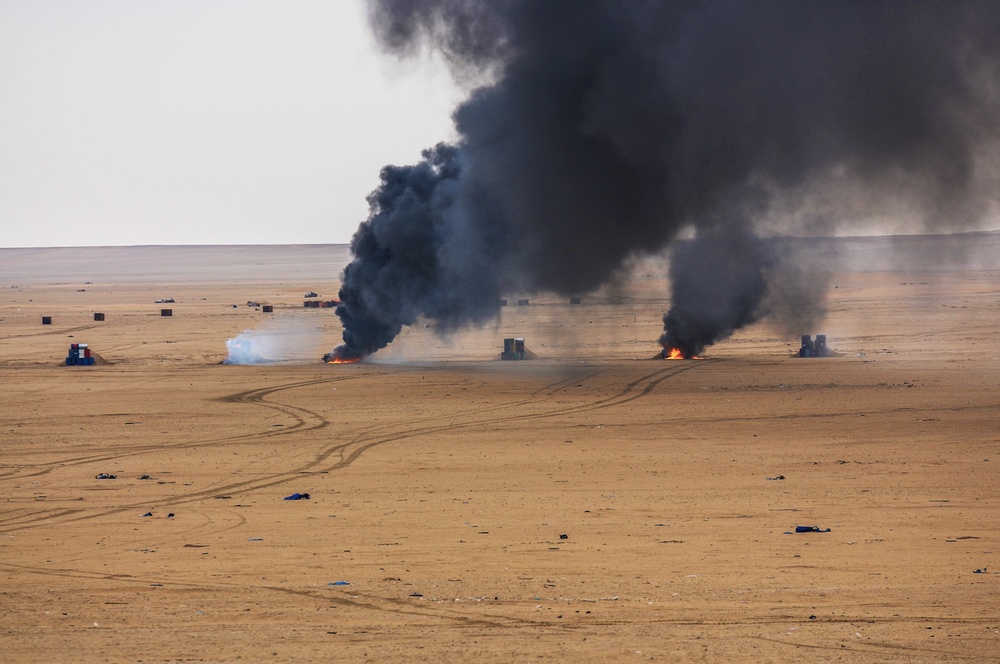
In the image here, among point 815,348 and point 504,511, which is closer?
point 504,511

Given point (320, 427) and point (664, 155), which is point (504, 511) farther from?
point (664, 155)

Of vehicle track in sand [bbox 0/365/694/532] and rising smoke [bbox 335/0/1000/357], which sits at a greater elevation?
rising smoke [bbox 335/0/1000/357]

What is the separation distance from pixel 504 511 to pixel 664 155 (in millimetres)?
27007

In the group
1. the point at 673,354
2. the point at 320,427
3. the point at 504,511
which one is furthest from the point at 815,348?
the point at 504,511

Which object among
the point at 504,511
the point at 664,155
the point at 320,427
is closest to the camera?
the point at 504,511

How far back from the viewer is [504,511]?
17516 mm

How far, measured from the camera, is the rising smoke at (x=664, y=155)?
40.5 m

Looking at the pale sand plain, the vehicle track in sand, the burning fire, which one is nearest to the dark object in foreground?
the pale sand plain

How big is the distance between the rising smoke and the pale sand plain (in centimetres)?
447

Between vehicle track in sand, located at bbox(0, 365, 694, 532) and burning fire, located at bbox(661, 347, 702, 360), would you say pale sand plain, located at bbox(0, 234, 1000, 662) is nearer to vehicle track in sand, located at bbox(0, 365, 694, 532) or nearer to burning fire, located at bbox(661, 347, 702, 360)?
vehicle track in sand, located at bbox(0, 365, 694, 532)

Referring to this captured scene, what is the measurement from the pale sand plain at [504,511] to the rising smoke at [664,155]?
4468mm

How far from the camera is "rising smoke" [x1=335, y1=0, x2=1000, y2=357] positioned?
40.5 metres

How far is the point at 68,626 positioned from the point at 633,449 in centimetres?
1364

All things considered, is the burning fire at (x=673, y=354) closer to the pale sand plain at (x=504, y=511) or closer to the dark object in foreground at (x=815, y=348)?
the pale sand plain at (x=504, y=511)
